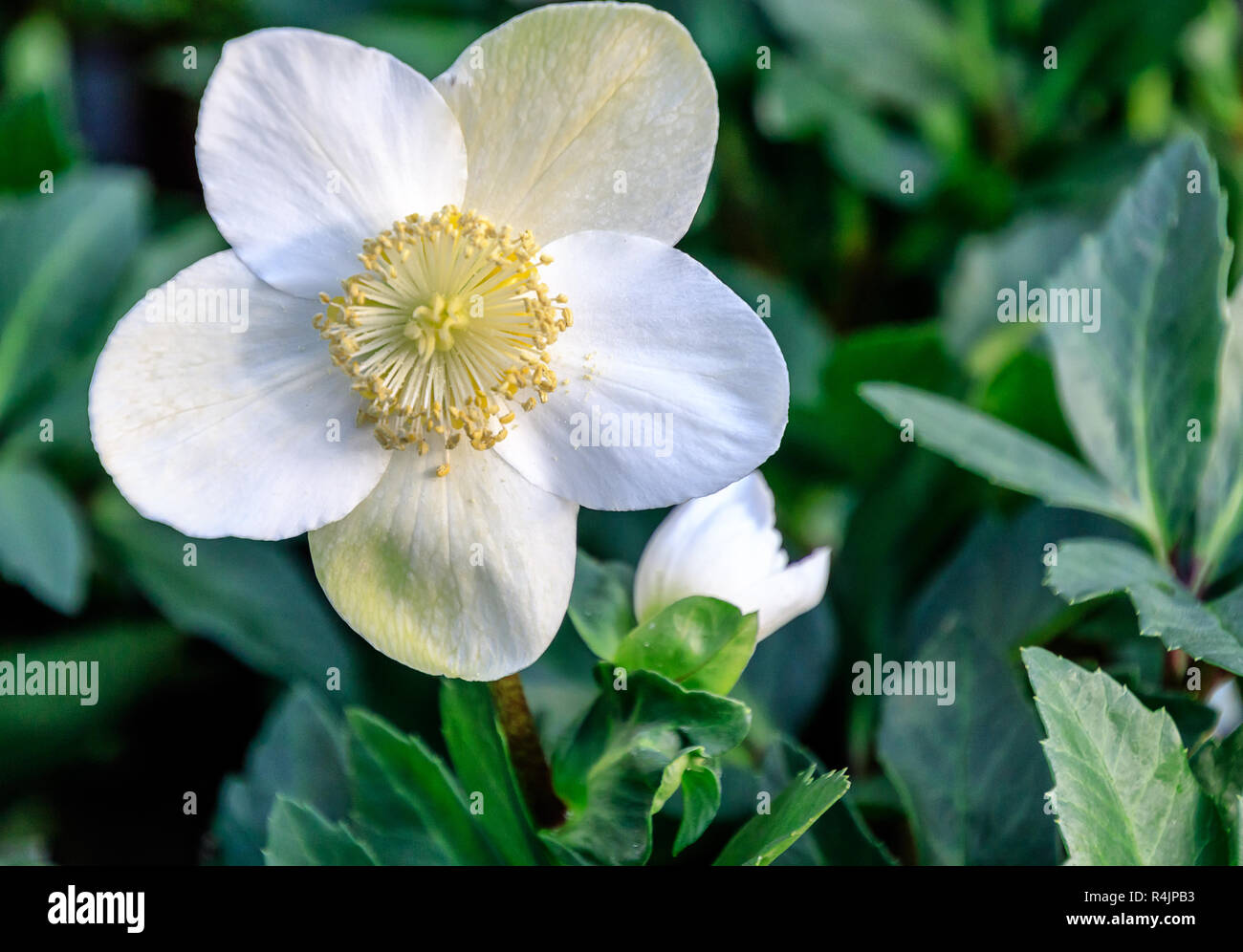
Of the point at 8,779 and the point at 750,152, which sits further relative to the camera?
the point at 750,152

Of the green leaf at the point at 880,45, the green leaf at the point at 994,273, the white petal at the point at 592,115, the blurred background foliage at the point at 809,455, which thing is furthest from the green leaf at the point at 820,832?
the green leaf at the point at 880,45

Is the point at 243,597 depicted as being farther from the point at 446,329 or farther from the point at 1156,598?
the point at 1156,598

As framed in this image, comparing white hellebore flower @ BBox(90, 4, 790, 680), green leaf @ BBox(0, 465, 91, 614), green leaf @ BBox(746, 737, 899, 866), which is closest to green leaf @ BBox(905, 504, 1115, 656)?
green leaf @ BBox(746, 737, 899, 866)

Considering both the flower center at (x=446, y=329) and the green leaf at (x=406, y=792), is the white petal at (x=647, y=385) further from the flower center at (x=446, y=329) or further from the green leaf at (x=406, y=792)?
the green leaf at (x=406, y=792)

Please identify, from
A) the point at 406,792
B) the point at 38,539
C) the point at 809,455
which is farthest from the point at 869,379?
the point at 38,539
